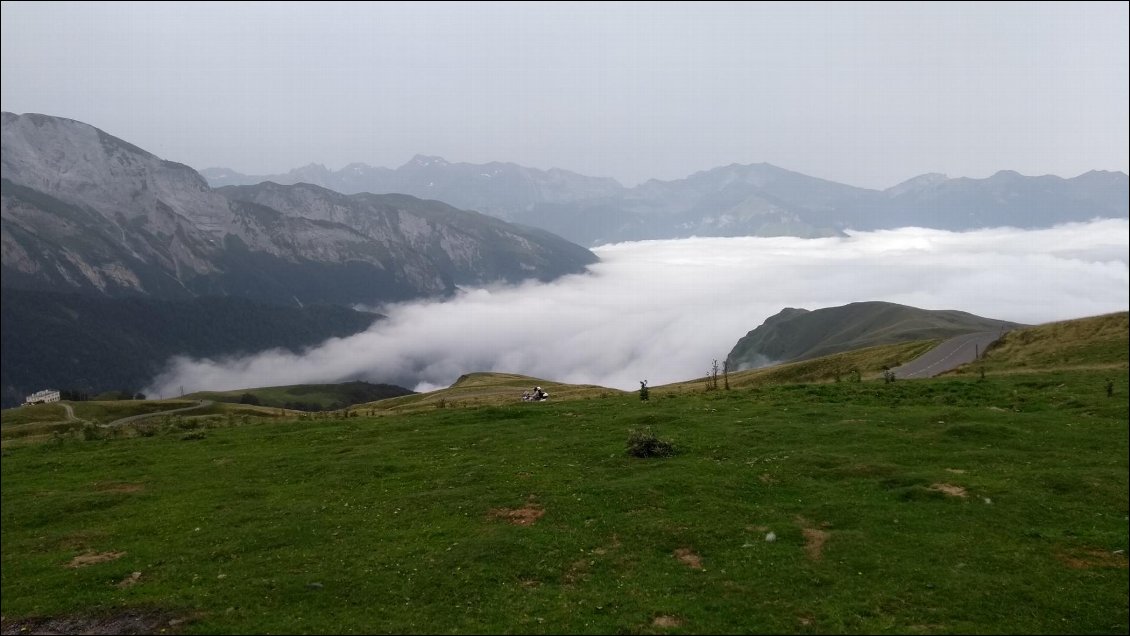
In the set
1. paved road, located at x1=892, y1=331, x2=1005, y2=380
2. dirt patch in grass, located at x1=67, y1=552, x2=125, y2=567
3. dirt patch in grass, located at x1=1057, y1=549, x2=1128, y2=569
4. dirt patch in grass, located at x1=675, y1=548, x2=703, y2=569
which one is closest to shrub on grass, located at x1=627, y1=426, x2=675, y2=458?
dirt patch in grass, located at x1=675, y1=548, x2=703, y2=569

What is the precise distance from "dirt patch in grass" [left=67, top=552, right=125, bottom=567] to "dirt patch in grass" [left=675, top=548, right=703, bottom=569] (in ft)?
70.8

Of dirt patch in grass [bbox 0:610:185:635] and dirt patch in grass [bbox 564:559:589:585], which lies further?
dirt patch in grass [bbox 564:559:589:585]

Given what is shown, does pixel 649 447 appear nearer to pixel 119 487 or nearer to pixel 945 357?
pixel 119 487

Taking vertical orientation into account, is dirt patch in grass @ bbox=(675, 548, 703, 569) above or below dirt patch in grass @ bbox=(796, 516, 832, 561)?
below

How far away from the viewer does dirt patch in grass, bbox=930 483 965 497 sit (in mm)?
24641

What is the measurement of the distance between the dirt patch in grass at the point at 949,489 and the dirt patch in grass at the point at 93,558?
32436 mm

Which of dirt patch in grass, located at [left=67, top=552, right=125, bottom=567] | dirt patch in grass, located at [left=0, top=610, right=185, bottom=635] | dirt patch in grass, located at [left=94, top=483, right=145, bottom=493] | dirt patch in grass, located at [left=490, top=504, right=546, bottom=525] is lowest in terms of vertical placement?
dirt patch in grass, located at [left=0, top=610, right=185, bottom=635]

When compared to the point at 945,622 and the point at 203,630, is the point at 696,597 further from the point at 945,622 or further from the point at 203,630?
the point at 203,630

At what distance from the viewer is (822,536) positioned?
22.3m

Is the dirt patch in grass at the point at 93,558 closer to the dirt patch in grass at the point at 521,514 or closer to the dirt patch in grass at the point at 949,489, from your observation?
the dirt patch in grass at the point at 521,514

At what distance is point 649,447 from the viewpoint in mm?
33438

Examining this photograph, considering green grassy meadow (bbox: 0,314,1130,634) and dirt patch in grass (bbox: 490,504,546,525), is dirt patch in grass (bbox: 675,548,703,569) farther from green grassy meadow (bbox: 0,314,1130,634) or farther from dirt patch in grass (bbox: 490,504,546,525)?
dirt patch in grass (bbox: 490,504,546,525)

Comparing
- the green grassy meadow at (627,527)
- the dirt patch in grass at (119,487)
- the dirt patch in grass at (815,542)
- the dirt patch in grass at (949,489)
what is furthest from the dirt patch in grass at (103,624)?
the dirt patch in grass at (949,489)

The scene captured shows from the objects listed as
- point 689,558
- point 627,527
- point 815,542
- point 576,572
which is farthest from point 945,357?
point 576,572
